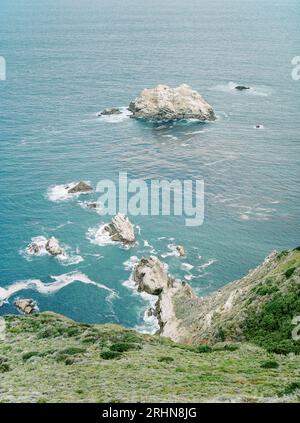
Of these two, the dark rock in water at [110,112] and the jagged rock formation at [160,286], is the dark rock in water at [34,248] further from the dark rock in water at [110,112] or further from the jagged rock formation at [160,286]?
the dark rock in water at [110,112]

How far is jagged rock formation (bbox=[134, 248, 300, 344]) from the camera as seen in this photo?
4909cm

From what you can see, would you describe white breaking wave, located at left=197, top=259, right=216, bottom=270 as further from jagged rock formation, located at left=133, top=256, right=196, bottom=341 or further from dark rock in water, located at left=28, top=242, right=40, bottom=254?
dark rock in water, located at left=28, top=242, right=40, bottom=254

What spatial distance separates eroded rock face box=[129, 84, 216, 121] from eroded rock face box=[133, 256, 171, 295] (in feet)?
295

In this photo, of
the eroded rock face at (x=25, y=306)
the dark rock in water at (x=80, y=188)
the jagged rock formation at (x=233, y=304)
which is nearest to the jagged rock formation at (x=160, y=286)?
the jagged rock formation at (x=233, y=304)

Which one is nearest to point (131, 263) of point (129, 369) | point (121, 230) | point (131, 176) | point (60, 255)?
point (121, 230)

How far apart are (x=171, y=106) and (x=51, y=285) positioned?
98320 millimetres

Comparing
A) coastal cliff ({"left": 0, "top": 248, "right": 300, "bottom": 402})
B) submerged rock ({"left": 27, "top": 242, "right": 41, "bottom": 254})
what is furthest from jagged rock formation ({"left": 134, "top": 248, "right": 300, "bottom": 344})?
submerged rock ({"left": 27, "top": 242, "right": 41, "bottom": 254})

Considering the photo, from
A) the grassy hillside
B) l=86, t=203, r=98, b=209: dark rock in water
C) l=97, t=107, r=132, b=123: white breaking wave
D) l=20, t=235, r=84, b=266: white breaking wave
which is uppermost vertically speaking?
l=97, t=107, r=132, b=123: white breaking wave

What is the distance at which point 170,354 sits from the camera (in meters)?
41.7

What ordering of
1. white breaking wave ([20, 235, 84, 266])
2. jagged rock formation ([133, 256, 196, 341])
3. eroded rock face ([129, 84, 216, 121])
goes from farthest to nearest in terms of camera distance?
eroded rock face ([129, 84, 216, 121]) → white breaking wave ([20, 235, 84, 266]) → jagged rock formation ([133, 256, 196, 341])

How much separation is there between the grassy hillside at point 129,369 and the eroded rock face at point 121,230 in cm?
5722

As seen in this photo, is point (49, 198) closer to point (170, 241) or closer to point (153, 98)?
point (170, 241)

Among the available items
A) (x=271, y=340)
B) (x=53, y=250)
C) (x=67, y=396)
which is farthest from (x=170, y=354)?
(x=53, y=250)

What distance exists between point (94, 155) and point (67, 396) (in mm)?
121353
